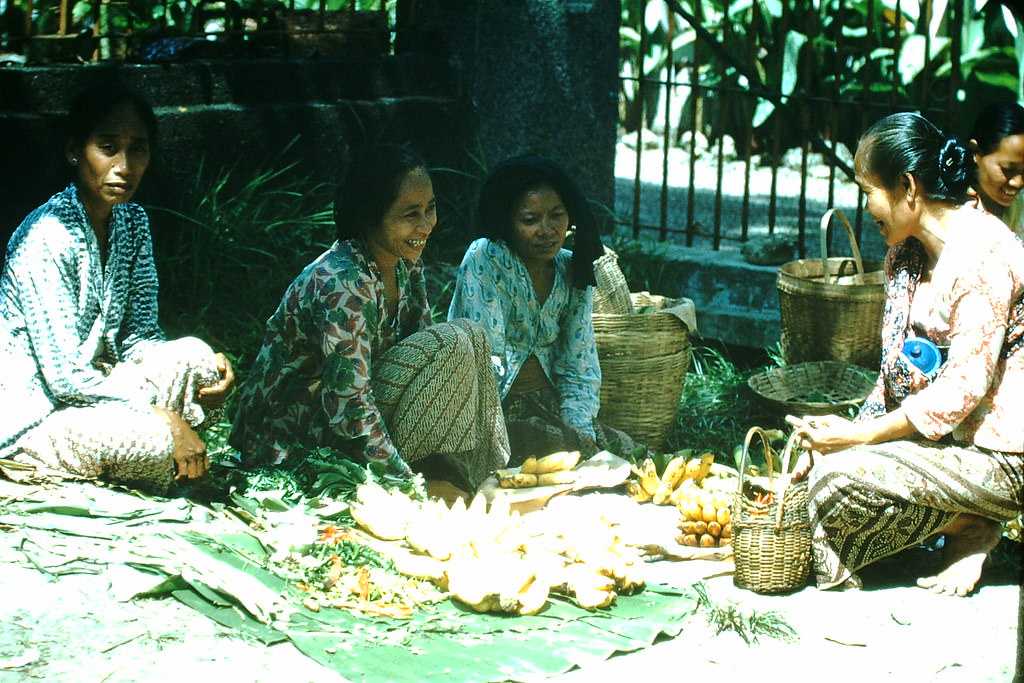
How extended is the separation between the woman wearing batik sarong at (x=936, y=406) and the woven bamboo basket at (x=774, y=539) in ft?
0.18

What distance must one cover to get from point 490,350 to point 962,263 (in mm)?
1865

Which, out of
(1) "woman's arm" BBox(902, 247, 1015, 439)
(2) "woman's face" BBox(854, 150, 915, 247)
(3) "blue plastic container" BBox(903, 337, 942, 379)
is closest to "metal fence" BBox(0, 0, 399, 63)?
(2) "woman's face" BBox(854, 150, 915, 247)

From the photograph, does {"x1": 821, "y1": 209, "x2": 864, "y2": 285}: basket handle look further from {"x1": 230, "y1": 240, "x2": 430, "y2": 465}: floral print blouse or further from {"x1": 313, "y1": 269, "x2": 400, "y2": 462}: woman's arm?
{"x1": 313, "y1": 269, "x2": 400, "y2": 462}: woman's arm

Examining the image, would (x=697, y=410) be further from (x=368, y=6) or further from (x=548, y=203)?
(x=368, y=6)

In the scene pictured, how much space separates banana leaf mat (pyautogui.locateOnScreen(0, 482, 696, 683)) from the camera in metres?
3.45

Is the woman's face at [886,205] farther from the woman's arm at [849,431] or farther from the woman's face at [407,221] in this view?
the woman's face at [407,221]

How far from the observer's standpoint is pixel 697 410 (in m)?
6.64

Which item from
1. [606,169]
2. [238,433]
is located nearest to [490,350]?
[238,433]

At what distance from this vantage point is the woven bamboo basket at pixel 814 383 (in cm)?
607

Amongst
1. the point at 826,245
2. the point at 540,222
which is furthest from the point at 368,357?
the point at 826,245

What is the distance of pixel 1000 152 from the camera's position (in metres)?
5.15

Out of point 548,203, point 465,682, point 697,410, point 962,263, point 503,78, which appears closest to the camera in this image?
point 465,682

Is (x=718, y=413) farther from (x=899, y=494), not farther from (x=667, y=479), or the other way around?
(x=899, y=494)

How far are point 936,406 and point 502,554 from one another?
1515 millimetres
